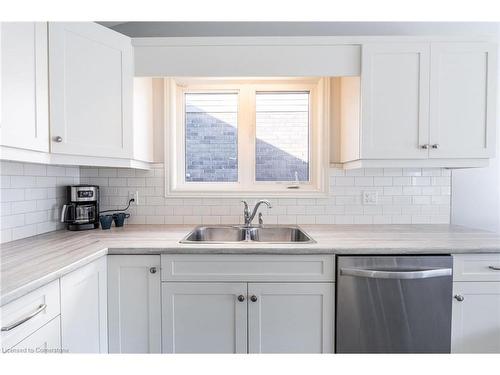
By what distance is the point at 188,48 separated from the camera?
6.19 feet

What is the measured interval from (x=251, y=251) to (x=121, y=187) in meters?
1.30

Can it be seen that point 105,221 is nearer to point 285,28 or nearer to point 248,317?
point 248,317

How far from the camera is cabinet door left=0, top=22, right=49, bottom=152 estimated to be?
1.26 m

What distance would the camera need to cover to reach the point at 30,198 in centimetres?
179

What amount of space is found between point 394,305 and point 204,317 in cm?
100

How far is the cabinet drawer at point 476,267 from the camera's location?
60.7 inches

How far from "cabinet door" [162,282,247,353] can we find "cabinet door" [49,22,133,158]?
92 cm

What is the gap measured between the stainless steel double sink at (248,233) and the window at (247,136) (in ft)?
1.06

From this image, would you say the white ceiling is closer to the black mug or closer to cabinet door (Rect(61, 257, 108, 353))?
the black mug

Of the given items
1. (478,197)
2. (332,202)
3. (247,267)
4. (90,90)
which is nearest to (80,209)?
(90,90)

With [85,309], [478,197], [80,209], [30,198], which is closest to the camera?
[85,309]

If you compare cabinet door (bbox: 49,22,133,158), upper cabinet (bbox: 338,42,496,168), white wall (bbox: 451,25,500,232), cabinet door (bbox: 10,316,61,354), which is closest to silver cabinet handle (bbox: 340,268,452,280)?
upper cabinet (bbox: 338,42,496,168)

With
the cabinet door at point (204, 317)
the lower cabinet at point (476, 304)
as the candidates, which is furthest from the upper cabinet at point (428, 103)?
the cabinet door at point (204, 317)

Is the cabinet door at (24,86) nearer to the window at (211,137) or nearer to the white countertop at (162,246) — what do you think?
the white countertop at (162,246)
